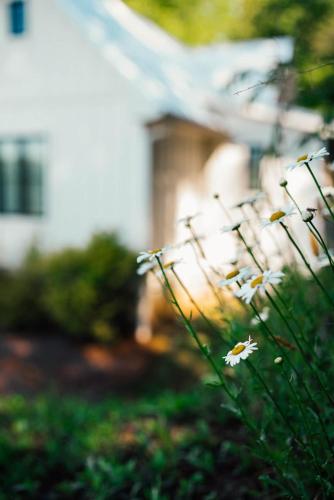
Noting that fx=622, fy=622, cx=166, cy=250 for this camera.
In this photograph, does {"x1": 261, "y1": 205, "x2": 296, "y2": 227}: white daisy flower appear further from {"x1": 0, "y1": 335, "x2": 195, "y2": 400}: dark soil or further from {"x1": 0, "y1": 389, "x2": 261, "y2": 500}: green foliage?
{"x1": 0, "y1": 335, "x2": 195, "y2": 400}: dark soil

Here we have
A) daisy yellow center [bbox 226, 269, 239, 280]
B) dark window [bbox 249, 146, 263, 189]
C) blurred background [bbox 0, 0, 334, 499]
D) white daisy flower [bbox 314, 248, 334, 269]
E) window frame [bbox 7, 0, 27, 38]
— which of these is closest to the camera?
daisy yellow center [bbox 226, 269, 239, 280]

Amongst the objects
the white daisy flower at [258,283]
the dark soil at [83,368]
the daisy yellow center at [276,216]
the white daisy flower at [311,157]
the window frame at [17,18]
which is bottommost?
the dark soil at [83,368]

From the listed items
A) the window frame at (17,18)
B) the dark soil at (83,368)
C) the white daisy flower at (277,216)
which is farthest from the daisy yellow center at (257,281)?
the window frame at (17,18)

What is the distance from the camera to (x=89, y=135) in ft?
30.5

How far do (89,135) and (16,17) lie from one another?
2.43 meters

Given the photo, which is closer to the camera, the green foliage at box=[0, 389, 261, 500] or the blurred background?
the green foliage at box=[0, 389, 261, 500]

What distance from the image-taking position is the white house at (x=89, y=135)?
892 centimetres

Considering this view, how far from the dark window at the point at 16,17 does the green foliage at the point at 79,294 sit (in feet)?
12.4

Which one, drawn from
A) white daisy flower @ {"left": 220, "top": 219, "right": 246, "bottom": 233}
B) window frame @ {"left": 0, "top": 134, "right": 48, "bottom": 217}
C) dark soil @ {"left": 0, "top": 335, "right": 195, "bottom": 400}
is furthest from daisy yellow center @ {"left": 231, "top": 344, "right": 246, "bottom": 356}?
window frame @ {"left": 0, "top": 134, "right": 48, "bottom": 217}

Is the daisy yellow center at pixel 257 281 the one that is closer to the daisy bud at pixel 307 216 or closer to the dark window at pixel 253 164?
the daisy bud at pixel 307 216

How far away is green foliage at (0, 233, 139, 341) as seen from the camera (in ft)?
27.0

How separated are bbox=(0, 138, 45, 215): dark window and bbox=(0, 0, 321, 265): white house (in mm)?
17

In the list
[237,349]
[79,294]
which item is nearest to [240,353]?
[237,349]

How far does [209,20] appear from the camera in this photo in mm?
28672
